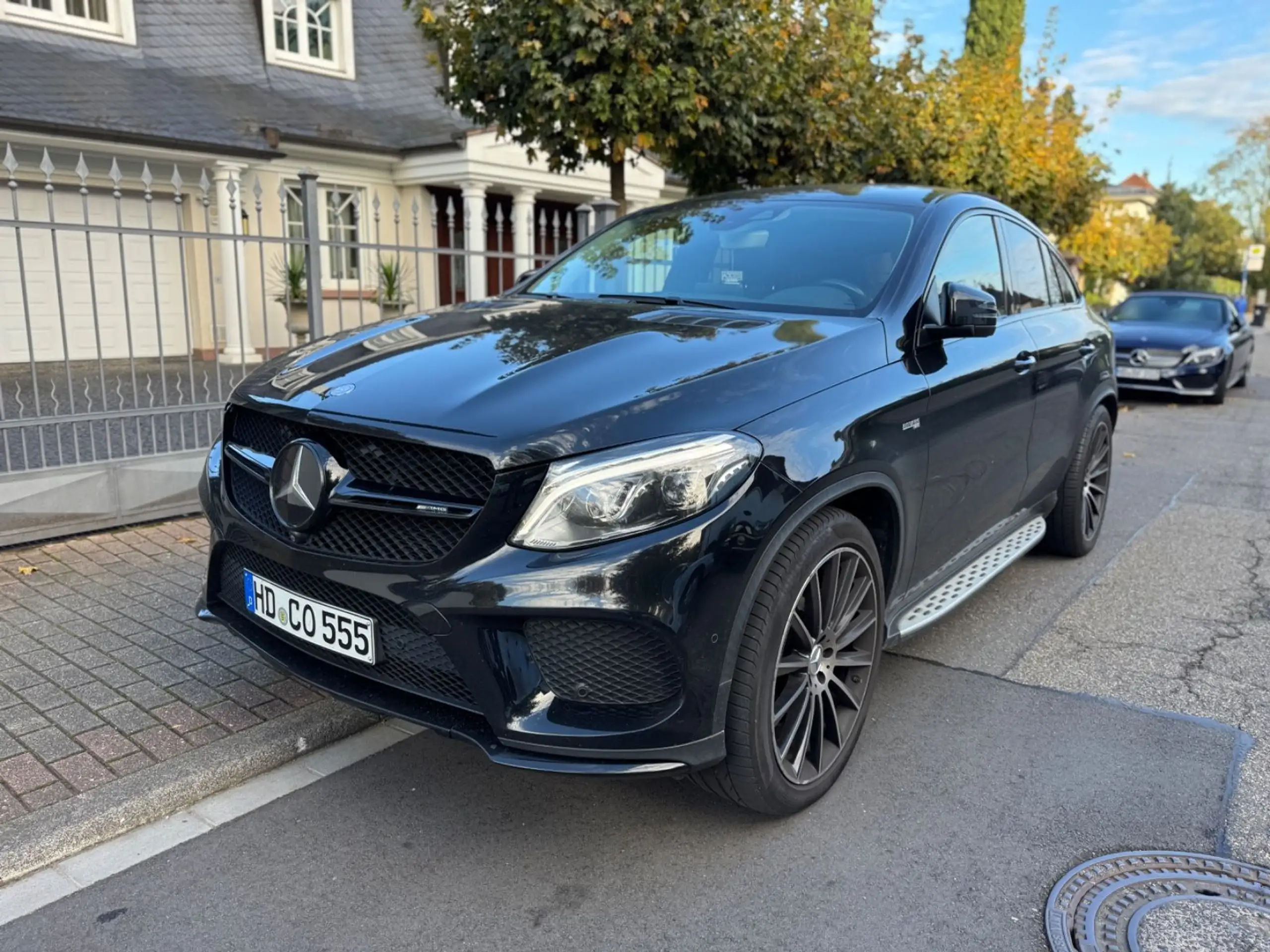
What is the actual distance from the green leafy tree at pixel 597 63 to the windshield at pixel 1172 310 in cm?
889

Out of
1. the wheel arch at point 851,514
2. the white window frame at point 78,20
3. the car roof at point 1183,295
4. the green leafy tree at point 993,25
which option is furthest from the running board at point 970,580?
the green leafy tree at point 993,25

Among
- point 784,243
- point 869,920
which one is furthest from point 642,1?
point 869,920

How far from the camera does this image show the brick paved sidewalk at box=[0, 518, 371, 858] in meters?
2.93

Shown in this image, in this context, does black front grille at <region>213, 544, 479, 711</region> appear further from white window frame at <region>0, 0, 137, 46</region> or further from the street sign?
the street sign

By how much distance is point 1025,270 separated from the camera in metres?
4.56

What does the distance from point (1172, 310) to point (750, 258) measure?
12.4 meters

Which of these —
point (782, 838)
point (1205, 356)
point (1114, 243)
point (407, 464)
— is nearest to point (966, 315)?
point (782, 838)

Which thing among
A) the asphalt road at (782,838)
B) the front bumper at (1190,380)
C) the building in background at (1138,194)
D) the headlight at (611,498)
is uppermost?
the building in background at (1138,194)

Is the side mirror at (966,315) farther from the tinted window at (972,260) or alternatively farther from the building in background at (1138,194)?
the building in background at (1138,194)

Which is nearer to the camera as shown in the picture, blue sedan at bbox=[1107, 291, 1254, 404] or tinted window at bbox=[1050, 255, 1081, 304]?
tinted window at bbox=[1050, 255, 1081, 304]

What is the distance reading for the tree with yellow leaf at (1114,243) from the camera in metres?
25.1

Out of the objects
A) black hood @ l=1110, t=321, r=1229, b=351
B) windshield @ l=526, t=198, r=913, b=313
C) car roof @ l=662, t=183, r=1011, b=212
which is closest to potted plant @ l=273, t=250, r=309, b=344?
windshield @ l=526, t=198, r=913, b=313

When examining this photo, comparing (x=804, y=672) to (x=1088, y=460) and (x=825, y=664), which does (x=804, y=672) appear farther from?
(x=1088, y=460)

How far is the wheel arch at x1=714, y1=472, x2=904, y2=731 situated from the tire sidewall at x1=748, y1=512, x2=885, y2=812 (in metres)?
0.06
